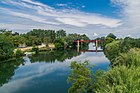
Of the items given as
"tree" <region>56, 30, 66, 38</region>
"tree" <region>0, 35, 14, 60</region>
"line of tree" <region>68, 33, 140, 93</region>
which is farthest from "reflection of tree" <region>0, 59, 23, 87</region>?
"tree" <region>56, 30, 66, 38</region>

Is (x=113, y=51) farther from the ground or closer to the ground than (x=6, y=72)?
farther from the ground

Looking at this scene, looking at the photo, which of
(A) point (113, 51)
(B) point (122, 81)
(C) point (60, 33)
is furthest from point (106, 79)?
(C) point (60, 33)

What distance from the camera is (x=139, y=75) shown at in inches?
487

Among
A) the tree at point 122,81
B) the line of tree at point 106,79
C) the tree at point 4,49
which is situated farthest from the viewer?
the tree at point 4,49

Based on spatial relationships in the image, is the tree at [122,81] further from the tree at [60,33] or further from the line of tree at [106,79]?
the tree at [60,33]

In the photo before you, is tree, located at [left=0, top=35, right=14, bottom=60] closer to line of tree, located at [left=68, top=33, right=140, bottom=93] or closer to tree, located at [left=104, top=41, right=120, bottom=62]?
tree, located at [left=104, top=41, right=120, bottom=62]

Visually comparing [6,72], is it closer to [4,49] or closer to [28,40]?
[4,49]

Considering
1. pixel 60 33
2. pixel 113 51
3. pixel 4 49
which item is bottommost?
pixel 113 51

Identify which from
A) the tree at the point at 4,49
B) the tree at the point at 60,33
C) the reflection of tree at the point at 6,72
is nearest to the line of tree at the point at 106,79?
the reflection of tree at the point at 6,72

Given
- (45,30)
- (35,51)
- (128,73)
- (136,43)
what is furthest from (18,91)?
(45,30)

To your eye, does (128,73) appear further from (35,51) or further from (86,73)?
(35,51)

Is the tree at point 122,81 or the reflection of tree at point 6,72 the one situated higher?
the tree at point 122,81

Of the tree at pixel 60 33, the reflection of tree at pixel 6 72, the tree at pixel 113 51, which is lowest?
the reflection of tree at pixel 6 72

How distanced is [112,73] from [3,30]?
6770cm
